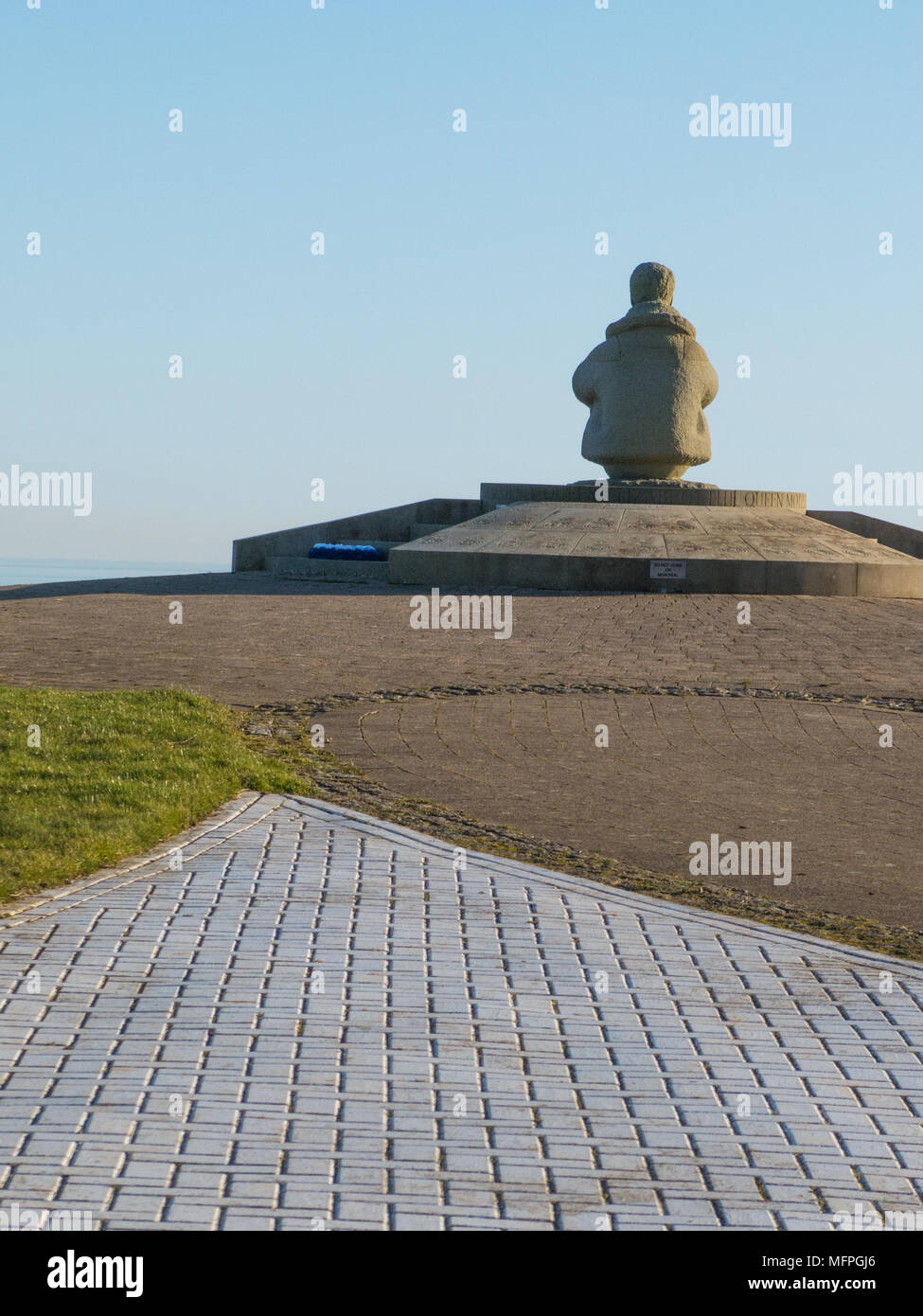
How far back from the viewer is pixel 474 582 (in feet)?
66.1

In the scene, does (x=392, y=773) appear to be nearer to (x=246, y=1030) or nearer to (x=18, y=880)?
(x=18, y=880)

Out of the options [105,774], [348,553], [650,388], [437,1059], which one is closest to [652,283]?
[650,388]

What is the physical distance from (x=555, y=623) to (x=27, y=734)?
8407 mm

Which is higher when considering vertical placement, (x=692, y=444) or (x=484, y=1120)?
(x=692, y=444)

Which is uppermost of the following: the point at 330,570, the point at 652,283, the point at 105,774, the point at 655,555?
the point at 652,283

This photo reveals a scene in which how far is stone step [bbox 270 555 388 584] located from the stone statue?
5.09 meters

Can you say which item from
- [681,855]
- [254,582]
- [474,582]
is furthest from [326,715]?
[254,582]

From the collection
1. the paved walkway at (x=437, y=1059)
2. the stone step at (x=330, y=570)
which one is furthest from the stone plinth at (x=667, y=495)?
the paved walkway at (x=437, y=1059)

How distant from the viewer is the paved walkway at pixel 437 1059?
3.12m

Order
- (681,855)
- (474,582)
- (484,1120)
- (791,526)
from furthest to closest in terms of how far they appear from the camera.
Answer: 1. (791,526)
2. (474,582)
3. (681,855)
4. (484,1120)

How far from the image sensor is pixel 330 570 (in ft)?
75.2

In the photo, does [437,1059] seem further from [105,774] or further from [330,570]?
[330,570]

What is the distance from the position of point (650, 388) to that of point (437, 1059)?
2200 centimetres

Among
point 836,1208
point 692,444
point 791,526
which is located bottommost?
point 836,1208
